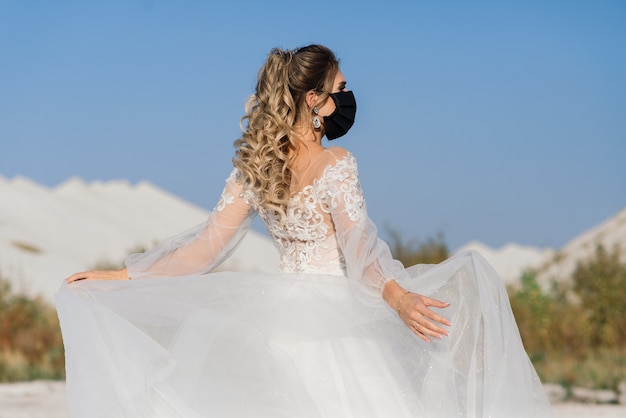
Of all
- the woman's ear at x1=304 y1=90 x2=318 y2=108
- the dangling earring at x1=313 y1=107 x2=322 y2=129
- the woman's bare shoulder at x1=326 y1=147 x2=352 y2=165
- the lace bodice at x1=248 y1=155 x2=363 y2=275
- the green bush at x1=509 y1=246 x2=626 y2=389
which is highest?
the woman's ear at x1=304 y1=90 x2=318 y2=108

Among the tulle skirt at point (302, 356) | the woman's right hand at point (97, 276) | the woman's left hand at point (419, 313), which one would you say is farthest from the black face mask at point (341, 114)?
the woman's right hand at point (97, 276)

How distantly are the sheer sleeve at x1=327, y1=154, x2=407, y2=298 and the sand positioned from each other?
4967mm

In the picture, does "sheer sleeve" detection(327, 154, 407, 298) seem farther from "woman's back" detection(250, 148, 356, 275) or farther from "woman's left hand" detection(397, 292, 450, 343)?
"woman's left hand" detection(397, 292, 450, 343)

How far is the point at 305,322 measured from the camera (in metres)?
4.11

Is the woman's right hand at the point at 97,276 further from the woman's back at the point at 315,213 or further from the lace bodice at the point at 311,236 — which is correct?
the woman's back at the point at 315,213

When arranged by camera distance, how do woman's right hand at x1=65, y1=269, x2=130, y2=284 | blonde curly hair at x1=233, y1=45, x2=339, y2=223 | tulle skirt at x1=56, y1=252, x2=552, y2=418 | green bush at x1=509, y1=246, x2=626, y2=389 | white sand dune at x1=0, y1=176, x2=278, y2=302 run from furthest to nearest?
white sand dune at x1=0, y1=176, x2=278, y2=302, green bush at x1=509, y1=246, x2=626, y2=389, woman's right hand at x1=65, y1=269, x2=130, y2=284, blonde curly hair at x1=233, y1=45, x2=339, y2=223, tulle skirt at x1=56, y1=252, x2=552, y2=418

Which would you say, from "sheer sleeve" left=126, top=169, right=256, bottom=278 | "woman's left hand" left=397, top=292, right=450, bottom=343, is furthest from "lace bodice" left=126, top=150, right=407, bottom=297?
"woman's left hand" left=397, top=292, right=450, bottom=343

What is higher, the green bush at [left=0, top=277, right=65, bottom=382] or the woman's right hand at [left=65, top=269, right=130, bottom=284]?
the woman's right hand at [left=65, top=269, right=130, bottom=284]

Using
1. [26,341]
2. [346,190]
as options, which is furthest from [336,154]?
[26,341]

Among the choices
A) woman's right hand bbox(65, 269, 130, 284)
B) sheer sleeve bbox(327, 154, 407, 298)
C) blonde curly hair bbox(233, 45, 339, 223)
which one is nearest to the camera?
sheer sleeve bbox(327, 154, 407, 298)

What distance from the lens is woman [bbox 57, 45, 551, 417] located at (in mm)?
4000

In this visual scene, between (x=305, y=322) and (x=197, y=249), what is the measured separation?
90 centimetres

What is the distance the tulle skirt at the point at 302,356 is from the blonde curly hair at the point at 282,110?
438 mm

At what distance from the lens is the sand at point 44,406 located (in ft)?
28.7
